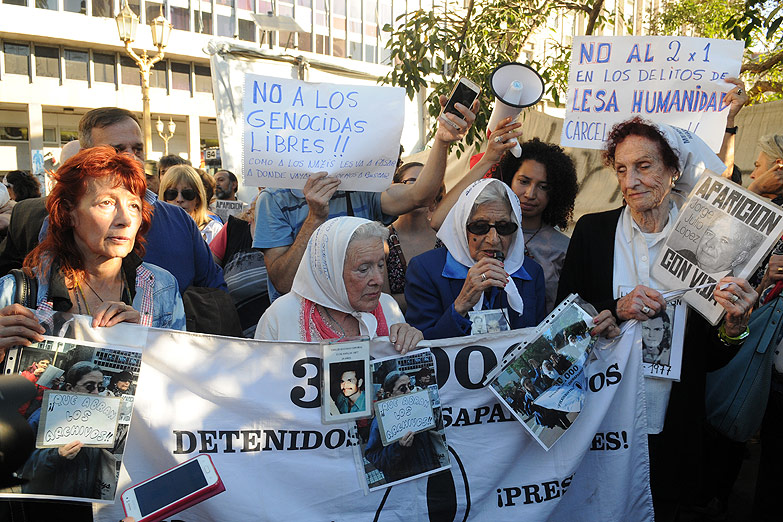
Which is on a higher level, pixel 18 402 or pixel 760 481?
pixel 18 402

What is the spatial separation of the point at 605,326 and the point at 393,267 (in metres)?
1.27

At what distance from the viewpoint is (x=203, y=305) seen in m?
2.75

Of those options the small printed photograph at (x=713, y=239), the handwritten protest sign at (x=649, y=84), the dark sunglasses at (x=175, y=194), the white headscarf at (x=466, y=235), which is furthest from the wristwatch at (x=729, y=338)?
the dark sunglasses at (x=175, y=194)

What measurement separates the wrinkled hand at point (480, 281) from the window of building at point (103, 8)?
1226 inches

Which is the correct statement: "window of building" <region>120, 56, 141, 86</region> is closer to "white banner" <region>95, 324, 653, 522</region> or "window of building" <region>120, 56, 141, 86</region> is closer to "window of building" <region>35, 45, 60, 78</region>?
"window of building" <region>35, 45, 60, 78</region>

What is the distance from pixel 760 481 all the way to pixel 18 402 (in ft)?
10.7

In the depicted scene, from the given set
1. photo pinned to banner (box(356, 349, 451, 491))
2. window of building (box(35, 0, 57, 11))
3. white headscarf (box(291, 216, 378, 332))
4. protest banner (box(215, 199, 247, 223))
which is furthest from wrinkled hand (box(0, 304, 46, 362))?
window of building (box(35, 0, 57, 11))

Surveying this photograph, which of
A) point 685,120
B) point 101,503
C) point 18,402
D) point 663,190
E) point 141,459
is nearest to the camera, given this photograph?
point 18,402

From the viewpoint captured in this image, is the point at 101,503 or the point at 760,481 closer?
the point at 101,503

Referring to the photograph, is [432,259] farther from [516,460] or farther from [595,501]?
[595,501]

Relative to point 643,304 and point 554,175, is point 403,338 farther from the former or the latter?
point 554,175

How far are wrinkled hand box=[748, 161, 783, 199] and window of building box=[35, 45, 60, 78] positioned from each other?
31.3 m

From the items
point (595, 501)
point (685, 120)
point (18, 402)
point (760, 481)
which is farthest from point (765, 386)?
point (18, 402)

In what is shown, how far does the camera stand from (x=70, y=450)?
2133 millimetres
